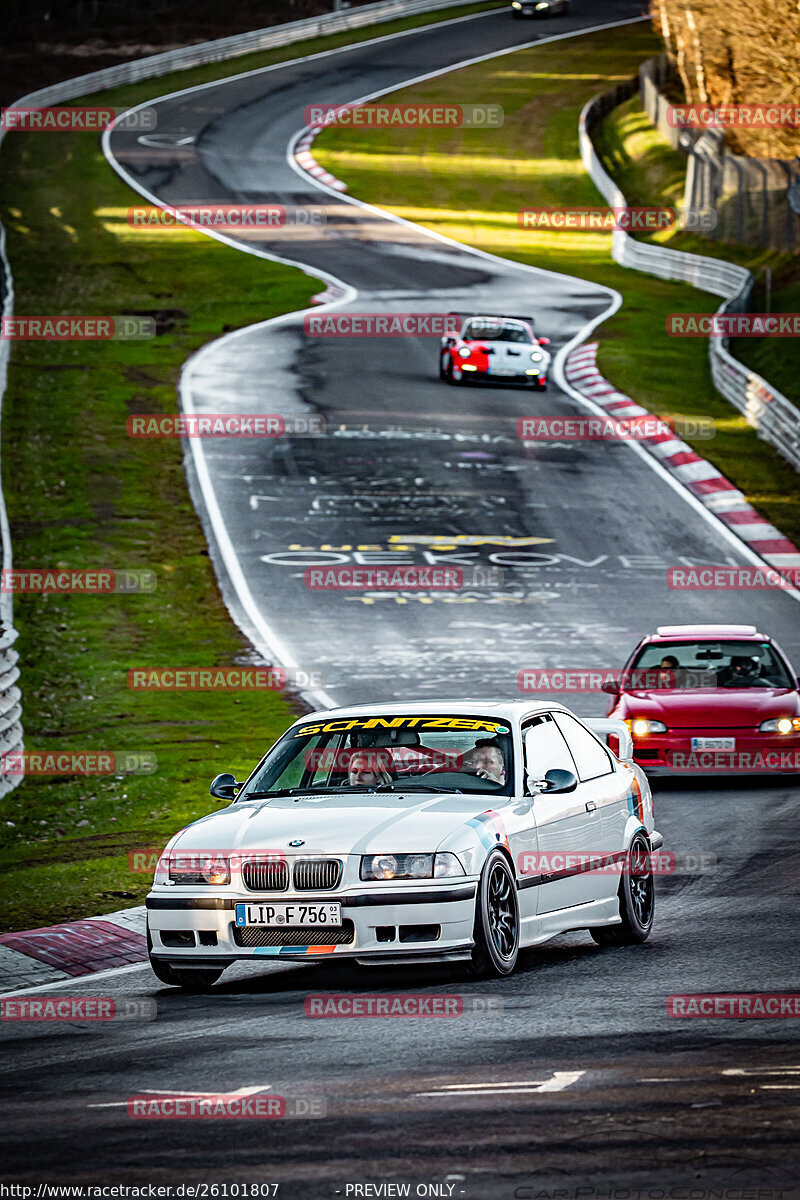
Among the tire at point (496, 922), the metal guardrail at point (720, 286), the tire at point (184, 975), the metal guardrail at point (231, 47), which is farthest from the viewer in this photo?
the metal guardrail at point (231, 47)

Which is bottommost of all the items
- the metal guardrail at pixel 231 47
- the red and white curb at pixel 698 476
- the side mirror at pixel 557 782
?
the red and white curb at pixel 698 476

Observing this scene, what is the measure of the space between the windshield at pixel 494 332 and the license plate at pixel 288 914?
1123 inches

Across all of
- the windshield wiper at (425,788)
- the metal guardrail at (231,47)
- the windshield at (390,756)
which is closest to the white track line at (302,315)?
→ the metal guardrail at (231,47)

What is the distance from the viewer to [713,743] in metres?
16.2

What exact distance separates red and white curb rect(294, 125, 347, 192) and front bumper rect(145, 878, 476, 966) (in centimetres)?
5354

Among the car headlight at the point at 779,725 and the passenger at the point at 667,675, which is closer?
the car headlight at the point at 779,725

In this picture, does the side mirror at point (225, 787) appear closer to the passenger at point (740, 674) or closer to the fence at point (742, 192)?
the passenger at point (740, 674)

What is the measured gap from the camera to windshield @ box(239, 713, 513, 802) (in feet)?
31.7

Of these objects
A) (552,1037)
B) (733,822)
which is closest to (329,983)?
(552,1037)

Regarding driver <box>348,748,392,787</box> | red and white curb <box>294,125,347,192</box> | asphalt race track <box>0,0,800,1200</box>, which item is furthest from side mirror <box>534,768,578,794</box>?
red and white curb <box>294,125,347,192</box>

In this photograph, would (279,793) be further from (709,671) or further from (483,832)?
(709,671)

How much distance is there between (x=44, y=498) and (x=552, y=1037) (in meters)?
23.1

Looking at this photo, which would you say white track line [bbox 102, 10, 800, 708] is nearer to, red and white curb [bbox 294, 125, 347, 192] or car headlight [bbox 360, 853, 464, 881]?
red and white curb [bbox 294, 125, 347, 192]

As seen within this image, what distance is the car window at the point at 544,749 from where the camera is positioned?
9820 mm
